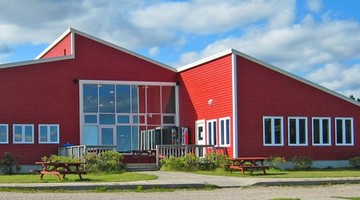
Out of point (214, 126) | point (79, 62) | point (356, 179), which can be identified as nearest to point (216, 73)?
point (214, 126)

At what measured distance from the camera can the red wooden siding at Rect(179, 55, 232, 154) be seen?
32312mm

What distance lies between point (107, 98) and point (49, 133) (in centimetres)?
404

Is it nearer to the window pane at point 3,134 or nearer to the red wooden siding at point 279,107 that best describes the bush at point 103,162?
the red wooden siding at point 279,107

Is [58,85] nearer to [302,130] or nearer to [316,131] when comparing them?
[302,130]

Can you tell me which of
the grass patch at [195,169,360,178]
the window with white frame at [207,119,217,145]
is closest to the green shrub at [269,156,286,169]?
the grass patch at [195,169,360,178]

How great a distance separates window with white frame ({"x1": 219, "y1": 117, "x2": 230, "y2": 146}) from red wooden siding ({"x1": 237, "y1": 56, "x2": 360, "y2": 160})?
798mm

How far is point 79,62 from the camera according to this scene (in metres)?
35.4

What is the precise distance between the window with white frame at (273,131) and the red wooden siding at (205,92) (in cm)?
198

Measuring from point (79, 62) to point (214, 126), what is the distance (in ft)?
27.6

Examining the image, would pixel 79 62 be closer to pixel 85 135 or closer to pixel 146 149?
pixel 85 135

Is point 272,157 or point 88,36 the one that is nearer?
point 272,157

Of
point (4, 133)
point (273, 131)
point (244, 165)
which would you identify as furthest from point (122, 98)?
point (244, 165)

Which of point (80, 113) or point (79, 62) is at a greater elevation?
point (79, 62)

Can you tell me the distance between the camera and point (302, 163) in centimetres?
3158
